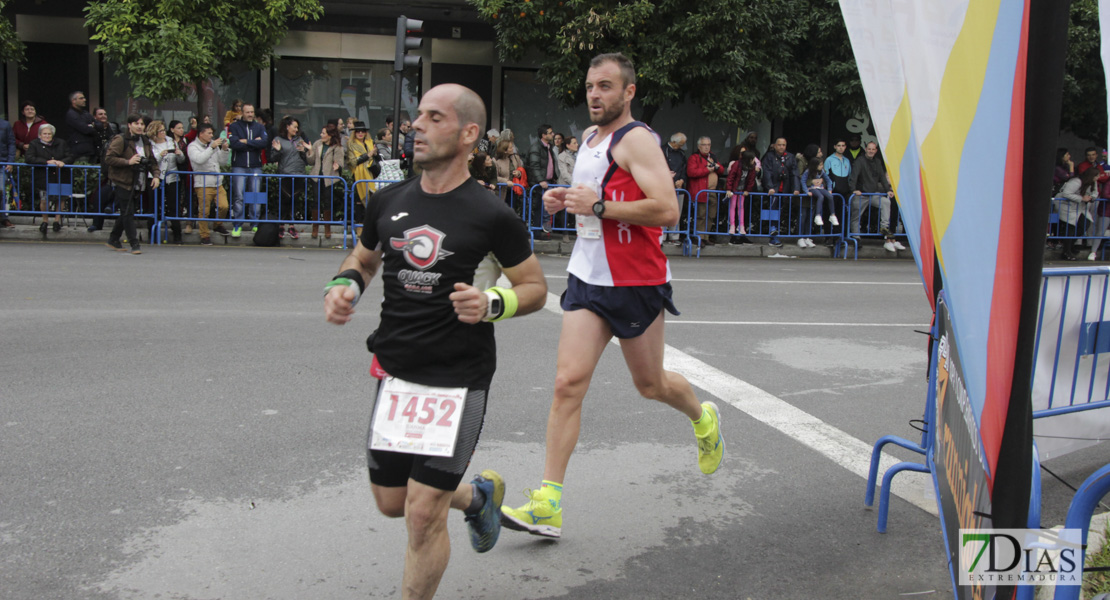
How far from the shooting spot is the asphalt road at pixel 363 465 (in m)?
3.83

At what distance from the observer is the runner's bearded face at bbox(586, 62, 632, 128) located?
14.2 ft

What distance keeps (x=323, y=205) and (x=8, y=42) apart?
7.18m

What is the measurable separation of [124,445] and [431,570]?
2.79 meters

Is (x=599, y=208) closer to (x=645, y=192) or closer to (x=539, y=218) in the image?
(x=645, y=192)

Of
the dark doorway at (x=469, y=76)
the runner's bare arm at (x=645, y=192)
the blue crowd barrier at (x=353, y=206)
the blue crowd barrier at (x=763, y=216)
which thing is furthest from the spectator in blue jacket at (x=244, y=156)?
the runner's bare arm at (x=645, y=192)

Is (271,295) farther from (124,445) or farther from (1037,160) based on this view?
(1037,160)

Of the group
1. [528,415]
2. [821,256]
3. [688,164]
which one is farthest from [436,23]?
[528,415]

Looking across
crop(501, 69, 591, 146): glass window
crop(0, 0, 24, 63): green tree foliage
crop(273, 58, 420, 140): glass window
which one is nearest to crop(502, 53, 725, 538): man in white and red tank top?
crop(0, 0, 24, 63): green tree foliage

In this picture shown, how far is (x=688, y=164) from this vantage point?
55.2 feet

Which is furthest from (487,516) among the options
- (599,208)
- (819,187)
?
(819,187)

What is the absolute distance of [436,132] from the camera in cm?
328

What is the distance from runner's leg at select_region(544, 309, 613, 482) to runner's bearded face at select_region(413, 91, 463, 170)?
1.20m

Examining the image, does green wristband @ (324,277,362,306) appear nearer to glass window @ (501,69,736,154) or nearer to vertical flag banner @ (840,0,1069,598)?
vertical flag banner @ (840,0,1069,598)

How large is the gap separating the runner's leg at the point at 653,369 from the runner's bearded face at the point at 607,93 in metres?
0.90
